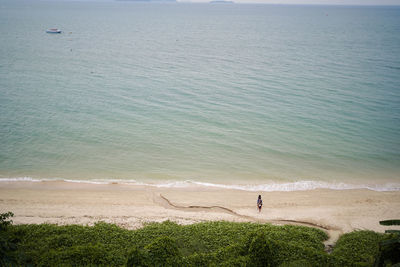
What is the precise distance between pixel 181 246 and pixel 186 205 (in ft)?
22.4

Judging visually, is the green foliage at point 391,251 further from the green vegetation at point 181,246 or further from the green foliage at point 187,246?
the green foliage at point 187,246

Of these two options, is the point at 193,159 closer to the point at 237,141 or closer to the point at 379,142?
the point at 237,141

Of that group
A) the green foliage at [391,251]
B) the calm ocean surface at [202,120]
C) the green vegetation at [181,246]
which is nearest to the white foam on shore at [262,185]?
the calm ocean surface at [202,120]

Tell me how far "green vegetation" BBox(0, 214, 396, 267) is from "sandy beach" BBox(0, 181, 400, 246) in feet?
5.83

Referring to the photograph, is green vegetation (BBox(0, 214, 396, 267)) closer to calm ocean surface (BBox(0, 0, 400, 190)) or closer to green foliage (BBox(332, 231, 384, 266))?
green foliage (BBox(332, 231, 384, 266))

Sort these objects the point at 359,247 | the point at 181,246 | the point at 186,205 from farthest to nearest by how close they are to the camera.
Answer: the point at 186,205 < the point at 359,247 < the point at 181,246

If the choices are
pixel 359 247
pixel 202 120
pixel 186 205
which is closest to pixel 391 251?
pixel 359 247

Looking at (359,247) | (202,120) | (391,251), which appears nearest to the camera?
(391,251)

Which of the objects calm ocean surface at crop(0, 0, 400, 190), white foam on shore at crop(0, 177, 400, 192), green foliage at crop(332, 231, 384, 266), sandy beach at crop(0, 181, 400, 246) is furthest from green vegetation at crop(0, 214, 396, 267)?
calm ocean surface at crop(0, 0, 400, 190)

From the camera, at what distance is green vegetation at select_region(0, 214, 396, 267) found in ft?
45.7

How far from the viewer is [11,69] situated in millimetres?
52406

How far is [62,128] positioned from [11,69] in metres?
27.6

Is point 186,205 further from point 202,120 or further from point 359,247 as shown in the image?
point 202,120

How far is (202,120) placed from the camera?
37.1 metres
